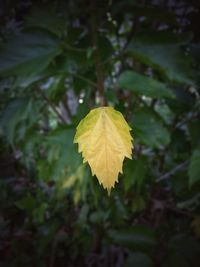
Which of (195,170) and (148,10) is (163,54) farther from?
(195,170)

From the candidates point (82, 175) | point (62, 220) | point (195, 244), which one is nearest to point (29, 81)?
point (82, 175)

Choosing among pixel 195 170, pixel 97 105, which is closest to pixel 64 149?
pixel 97 105

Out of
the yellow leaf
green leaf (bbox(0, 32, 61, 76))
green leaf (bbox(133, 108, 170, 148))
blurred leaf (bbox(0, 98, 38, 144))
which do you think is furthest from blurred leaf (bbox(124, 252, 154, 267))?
the yellow leaf

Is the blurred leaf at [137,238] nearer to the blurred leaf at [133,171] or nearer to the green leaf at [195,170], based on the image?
the blurred leaf at [133,171]

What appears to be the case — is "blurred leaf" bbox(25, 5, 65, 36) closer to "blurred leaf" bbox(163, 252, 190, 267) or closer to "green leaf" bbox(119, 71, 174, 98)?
"green leaf" bbox(119, 71, 174, 98)

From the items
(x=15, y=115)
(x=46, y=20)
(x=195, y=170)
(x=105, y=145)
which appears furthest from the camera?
(x=15, y=115)

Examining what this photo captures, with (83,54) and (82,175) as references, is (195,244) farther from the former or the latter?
(83,54)

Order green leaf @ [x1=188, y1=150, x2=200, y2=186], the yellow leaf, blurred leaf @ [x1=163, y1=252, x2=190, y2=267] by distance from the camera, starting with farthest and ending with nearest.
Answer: blurred leaf @ [x1=163, y1=252, x2=190, y2=267], green leaf @ [x1=188, y1=150, x2=200, y2=186], the yellow leaf

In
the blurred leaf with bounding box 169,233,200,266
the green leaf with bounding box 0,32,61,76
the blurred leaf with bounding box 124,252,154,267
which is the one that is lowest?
the blurred leaf with bounding box 169,233,200,266
